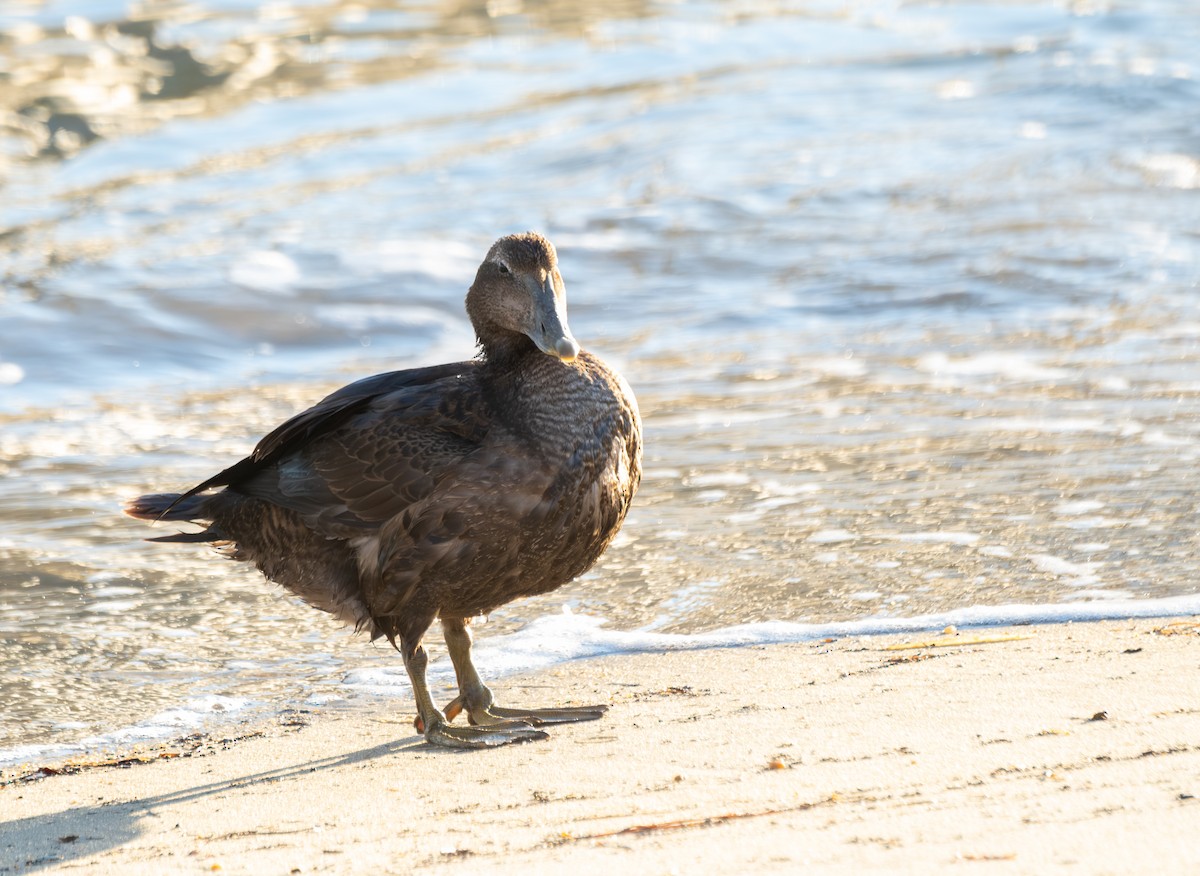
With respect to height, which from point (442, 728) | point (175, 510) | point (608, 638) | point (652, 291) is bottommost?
point (652, 291)

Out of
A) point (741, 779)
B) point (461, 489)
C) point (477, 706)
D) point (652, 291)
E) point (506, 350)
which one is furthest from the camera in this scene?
point (652, 291)

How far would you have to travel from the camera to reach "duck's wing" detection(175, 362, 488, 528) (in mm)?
→ 4500

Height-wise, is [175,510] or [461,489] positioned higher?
[461,489]

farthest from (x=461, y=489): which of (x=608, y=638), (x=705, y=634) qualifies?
(x=705, y=634)

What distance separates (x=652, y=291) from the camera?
11.5 m

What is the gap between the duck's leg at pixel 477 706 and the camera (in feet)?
14.6

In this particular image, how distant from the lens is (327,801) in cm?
382

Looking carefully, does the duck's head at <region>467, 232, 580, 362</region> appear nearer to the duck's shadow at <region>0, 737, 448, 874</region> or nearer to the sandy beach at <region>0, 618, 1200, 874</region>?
the sandy beach at <region>0, 618, 1200, 874</region>

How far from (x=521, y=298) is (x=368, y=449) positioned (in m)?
0.64

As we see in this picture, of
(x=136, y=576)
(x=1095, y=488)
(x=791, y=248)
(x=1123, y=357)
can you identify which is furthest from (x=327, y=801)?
(x=791, y=248)

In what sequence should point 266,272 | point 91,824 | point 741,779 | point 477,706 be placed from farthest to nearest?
point 266,272 → point 477,706 → point 91,824 → point 741,779

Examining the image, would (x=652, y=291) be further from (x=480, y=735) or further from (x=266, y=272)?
(x=480, y=735)

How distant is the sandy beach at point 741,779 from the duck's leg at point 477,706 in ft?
0.35

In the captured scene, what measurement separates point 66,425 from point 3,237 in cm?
527
